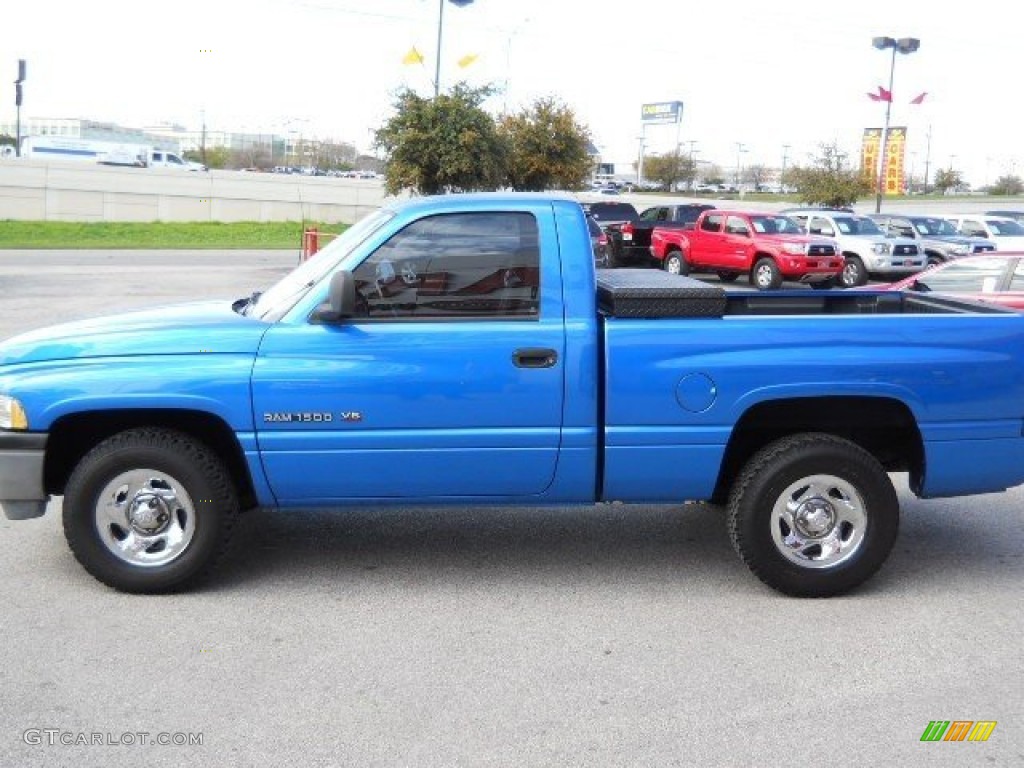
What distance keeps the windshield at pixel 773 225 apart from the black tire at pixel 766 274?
81 cm

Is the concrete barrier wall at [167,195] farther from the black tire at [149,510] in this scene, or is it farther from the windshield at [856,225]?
the black tire at [149,510]

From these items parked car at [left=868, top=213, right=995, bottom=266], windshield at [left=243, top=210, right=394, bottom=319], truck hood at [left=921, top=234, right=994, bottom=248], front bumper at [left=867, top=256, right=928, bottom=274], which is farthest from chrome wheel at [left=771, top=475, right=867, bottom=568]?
truck hood at [left=921, top=234, right=994, bottom=248]

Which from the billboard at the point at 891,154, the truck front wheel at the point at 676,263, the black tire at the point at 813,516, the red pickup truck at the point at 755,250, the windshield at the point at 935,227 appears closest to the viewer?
the black tire at the point at 813,516

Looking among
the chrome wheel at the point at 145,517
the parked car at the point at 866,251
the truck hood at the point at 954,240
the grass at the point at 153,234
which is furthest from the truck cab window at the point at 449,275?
the grass at the point at 153,234

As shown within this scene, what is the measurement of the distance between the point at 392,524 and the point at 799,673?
8.97ft

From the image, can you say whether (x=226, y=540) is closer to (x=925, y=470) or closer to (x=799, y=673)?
(x=799, y=673)

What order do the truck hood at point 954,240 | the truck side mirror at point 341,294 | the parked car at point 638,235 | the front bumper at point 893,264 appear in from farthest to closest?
the parked car at point 638,235, the truck hood at point 954,240, the front bumper at point 893,264, the truck side mirror at point 341,294

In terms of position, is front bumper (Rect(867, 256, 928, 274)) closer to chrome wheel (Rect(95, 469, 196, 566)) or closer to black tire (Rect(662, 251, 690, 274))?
black tire (Rect(662, 251, 690, 274))

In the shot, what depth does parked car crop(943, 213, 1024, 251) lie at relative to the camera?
27641mm

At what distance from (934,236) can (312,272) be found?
26581mm

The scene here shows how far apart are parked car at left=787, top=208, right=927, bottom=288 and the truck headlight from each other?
2213 cm

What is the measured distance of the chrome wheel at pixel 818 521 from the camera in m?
5.38

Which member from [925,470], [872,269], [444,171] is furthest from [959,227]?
[925,470]

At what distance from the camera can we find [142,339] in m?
5.27
